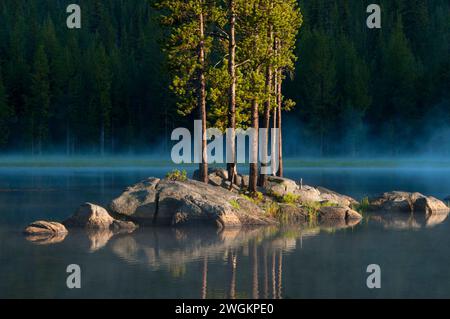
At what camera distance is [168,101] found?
115 meters

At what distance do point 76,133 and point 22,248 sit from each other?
307ft

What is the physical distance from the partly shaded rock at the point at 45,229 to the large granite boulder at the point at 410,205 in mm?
17964

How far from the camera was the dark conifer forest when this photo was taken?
377 feet

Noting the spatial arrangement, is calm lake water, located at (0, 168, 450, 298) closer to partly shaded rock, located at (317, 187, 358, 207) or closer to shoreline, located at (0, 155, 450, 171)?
partly shaded rock, located at (317, 187, 358, 207)

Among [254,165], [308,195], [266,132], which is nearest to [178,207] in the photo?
[254,165]

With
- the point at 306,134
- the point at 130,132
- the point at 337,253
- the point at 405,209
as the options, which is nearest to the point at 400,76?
the point at 306,134

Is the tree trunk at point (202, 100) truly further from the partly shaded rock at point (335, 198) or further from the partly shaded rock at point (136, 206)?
the partly shaded rock at point (335, 198)

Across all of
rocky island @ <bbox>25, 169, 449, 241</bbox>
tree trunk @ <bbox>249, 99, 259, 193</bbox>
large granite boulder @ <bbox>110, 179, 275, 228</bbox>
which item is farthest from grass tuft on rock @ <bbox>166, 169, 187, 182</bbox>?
tree trunk @ <bbox>249, 99, 259, 193</bbox>

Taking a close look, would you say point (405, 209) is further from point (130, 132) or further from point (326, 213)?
point (130, 132)

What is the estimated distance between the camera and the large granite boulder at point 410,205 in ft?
142

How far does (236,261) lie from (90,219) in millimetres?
10519

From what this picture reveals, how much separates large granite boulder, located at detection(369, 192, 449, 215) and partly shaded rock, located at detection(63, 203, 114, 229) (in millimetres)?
15624

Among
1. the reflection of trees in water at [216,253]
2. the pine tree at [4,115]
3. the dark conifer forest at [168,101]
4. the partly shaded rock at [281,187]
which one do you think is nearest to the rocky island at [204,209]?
the partly shaded rock at [281,187]

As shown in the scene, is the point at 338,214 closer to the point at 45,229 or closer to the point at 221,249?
the point at 221,249
